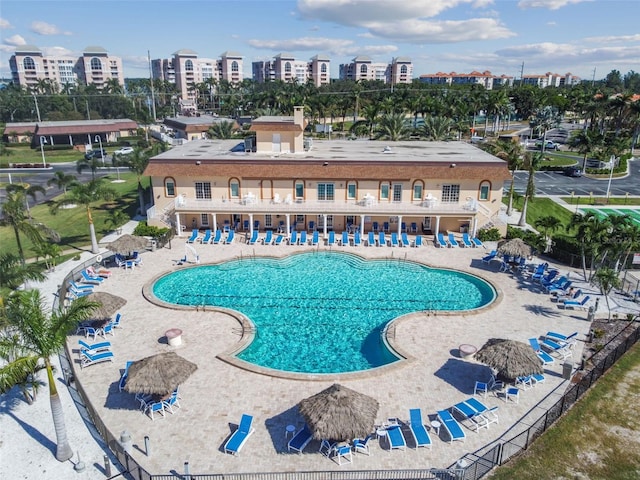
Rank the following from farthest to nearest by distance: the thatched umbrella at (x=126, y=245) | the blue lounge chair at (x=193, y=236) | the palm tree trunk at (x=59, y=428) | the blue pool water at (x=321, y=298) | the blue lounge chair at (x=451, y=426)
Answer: the blue lounge chair at (x=193, y=236)
the thatched umbrella at (x=126, y=245)
the blue pool water at (x=321, y=298)
the blue lounge chair at (x=451, y=426)
the palm tree trunk at (x=59, y=428)

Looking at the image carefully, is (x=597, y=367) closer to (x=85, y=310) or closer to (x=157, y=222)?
(x=85, y=310)

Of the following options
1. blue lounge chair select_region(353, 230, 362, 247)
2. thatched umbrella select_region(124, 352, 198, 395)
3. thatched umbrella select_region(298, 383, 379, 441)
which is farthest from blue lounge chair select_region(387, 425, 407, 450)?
blue lounge chair select_region(353, 230, 362, 247)

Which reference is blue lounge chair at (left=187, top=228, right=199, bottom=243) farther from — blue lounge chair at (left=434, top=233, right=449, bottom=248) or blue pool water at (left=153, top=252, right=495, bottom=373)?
blue lounge chair at (left=434, top=233, right=449, bottom=248)

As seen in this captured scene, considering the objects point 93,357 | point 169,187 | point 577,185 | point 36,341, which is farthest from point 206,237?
point 577,185

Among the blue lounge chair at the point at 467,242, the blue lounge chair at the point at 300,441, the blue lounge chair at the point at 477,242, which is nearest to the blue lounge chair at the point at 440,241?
the blue lounge chair at the point at 467,242

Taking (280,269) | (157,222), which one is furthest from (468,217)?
(157,222)

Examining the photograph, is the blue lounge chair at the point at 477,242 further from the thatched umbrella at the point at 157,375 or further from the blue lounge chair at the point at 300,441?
the thatched umbrella at the point at 157,375

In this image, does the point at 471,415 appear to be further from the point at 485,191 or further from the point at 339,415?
the point at 485,191

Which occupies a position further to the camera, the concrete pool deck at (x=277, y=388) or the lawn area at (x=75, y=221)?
the lawn area at (x=75, y=221)
